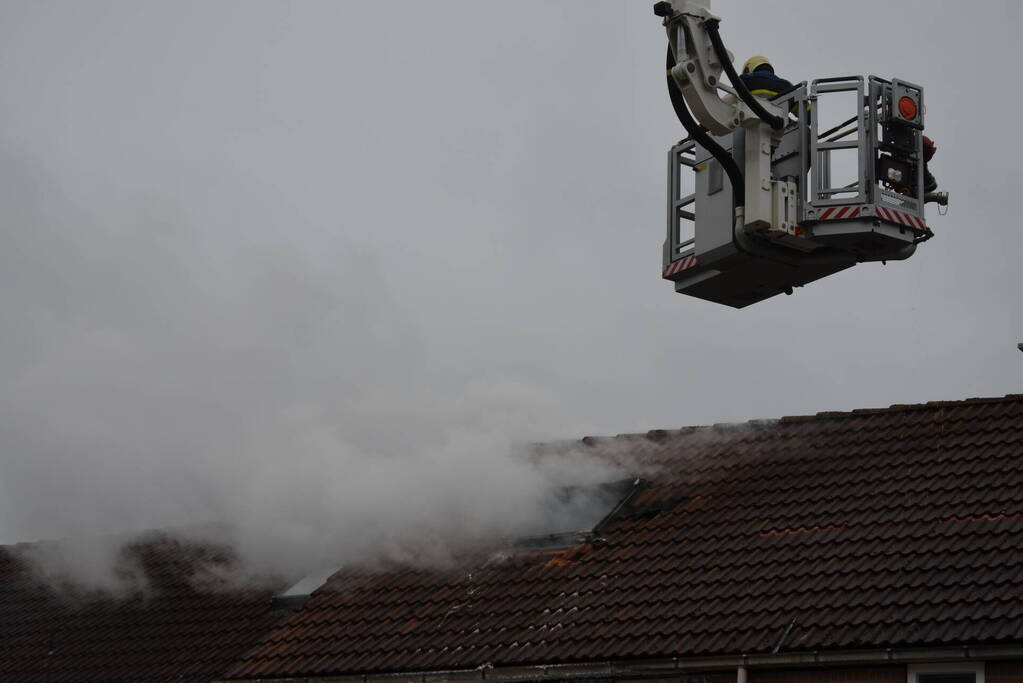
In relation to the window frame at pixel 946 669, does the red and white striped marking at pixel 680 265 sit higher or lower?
higher

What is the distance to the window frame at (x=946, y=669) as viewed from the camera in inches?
485

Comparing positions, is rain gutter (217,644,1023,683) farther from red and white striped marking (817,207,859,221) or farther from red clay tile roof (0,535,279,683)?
red and white striped marking (817,207,859,221)

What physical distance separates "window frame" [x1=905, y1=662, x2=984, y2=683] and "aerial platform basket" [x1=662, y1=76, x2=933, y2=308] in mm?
4762

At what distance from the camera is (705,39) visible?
1595 cm

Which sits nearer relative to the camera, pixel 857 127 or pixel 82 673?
pixel 857 127

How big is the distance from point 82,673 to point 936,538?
33.8ft

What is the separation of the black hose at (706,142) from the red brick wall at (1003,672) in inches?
217

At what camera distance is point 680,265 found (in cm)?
1673

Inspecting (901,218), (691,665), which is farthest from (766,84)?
(691,665)

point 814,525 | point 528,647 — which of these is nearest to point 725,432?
point 814,525

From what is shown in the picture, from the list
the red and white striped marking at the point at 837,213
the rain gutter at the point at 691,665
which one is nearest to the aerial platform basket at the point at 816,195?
the red and white striped marking at the point at 837,213

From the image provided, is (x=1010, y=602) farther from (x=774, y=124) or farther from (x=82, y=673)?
(x=82, y=673)

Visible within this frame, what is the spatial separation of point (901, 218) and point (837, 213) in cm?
66

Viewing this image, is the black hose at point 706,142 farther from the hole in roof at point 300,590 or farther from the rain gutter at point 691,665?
the hole in roof at point 300,590
